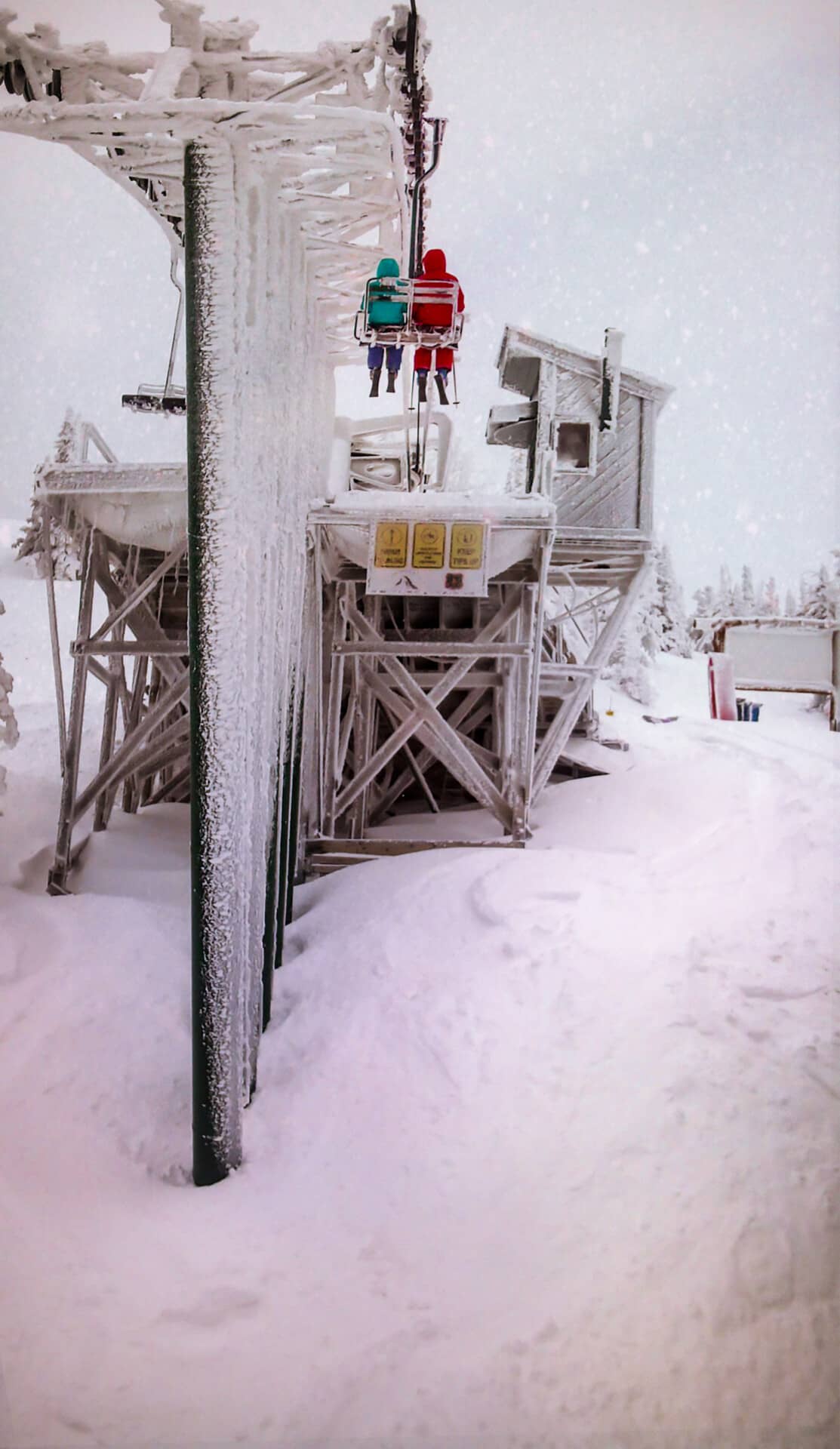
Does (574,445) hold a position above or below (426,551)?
above

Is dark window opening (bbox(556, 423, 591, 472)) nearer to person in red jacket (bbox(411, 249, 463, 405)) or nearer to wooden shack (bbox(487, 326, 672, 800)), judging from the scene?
wooden shack (bbox(487, 326, 672, 800))

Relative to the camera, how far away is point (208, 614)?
314cm

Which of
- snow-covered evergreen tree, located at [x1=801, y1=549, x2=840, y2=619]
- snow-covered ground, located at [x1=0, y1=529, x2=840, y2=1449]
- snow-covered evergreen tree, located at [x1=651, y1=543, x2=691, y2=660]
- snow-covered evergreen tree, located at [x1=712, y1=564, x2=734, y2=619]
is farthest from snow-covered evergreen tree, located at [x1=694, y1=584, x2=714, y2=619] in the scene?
snow-covered ground, located at [x1=0, y1=529, x2=840, y2=1449]

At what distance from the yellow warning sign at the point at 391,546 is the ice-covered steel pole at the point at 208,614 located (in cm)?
386

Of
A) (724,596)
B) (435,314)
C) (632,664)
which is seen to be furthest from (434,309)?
(724,596)

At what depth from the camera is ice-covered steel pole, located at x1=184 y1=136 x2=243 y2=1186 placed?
296cm

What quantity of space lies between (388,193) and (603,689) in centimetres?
2180

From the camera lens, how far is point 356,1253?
287 cm

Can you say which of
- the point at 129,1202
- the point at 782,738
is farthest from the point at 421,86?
the point at 782,738

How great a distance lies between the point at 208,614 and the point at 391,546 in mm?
4014

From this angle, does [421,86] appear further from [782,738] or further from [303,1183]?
[782,738]

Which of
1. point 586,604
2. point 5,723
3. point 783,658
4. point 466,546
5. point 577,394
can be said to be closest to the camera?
point 5,723

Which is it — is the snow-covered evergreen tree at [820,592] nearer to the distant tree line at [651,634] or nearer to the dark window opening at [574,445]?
the distant tree line at [651,634]

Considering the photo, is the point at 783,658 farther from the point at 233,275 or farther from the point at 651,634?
the point at 651,634
